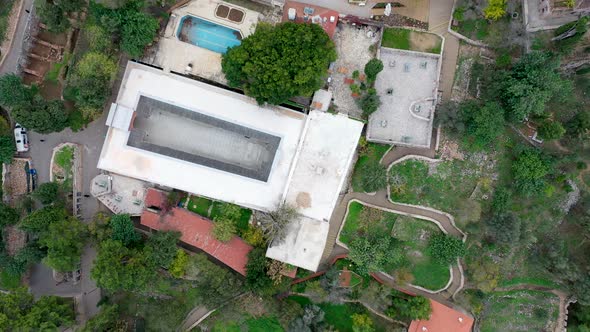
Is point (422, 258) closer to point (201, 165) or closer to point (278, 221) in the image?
point (278, 221)

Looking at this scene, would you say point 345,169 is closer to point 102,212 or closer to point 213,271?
point 213,271

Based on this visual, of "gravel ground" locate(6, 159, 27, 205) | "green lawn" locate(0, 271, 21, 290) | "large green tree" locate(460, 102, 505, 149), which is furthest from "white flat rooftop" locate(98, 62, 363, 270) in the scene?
"green lawn" locate(0, 271, 21, 290)

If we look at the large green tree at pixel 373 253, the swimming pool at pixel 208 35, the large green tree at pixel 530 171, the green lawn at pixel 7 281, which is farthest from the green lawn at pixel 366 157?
the green lawn at pixel 7 281

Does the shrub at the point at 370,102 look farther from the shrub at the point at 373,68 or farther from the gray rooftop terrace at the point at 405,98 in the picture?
the shrub at the point at 373,68

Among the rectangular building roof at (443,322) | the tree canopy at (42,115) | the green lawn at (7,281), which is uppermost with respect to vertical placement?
the tree canopy at (42,115)

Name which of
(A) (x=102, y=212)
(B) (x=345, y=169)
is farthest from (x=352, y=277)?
(A) (x=102, y=212)

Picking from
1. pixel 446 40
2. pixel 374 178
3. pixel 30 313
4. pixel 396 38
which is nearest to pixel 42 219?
pixel 30 313

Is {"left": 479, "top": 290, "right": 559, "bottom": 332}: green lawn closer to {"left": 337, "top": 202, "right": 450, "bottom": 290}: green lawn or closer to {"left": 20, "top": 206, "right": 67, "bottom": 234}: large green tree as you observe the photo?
{"left": 337, "top": 202, "right": 450, "bottom": 290}: green lawn
